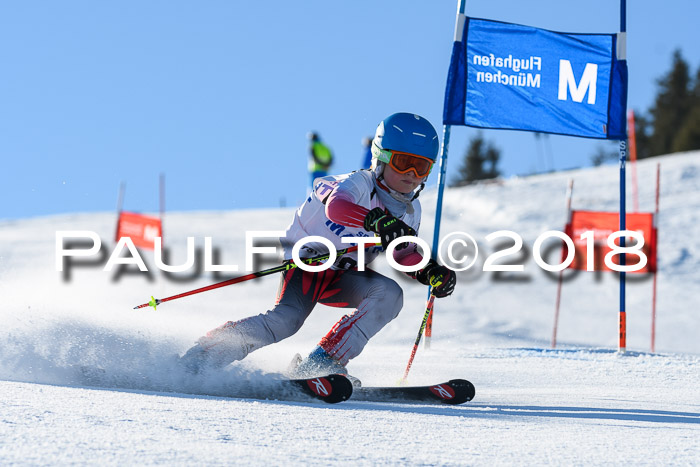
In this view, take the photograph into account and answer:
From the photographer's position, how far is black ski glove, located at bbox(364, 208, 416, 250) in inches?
144

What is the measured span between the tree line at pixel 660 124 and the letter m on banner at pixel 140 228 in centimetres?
3804

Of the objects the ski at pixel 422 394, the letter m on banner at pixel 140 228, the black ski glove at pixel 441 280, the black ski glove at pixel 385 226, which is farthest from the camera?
the letter m on banner at pixel 140 228

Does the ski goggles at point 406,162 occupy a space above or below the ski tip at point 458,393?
above

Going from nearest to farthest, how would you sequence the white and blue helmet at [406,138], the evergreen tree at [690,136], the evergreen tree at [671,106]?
the white and blue helmet at [406,138], the evergreen tree at [690,136], the evergreen tree at [671,106]

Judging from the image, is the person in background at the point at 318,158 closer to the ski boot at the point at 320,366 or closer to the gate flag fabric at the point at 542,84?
the gate flag fabric at the point at 542,84

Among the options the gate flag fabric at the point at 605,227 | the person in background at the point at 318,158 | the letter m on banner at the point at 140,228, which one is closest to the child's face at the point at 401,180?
the gate flag fabric at the point at 605,227

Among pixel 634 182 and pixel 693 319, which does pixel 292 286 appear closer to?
pixel 693 319

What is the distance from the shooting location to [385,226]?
366cm

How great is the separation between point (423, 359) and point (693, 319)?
24.8 feet

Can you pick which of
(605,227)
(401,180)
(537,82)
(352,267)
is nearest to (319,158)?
(605,227)

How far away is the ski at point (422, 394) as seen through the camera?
11.4 feet

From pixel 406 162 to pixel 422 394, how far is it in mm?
1088

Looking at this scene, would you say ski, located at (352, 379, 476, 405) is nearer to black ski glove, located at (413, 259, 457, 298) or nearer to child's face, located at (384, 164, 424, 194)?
black ski glove, located at (413, 259, 457, 298)

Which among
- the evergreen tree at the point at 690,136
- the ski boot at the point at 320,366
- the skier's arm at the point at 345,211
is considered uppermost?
the evergreen tree at the point at 690,136
